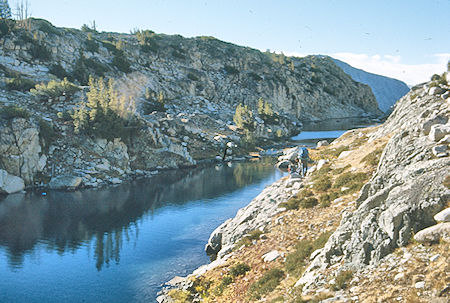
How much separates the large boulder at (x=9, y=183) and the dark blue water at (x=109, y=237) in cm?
186

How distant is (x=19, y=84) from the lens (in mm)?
73375

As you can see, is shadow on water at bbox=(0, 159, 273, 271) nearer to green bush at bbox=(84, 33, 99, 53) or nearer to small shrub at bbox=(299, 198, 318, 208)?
small shrub at bbox=(299, 198, 318, 208)

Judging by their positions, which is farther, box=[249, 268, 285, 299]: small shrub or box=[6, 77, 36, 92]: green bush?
box=[6, 77, 36, 92]: green bush

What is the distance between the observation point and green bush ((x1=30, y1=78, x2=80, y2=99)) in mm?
71688

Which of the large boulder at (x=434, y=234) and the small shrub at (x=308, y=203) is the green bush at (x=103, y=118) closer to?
the small shrub at (x=308, y=203)

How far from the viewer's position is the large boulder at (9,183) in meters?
52.3

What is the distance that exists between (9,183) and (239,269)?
149 feet

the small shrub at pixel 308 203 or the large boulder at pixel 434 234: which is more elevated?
the large boulder at pixel 434 234

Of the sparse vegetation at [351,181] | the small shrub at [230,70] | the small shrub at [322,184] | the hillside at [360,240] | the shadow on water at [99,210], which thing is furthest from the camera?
the small shrub at [230,70]

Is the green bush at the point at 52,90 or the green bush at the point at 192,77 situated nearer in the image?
the green bush at the point at 52,90

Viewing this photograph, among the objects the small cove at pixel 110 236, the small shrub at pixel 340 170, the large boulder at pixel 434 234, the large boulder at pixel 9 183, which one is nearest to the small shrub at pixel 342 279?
the large boulder at pixel 434 234

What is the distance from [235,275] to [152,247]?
50.2ft

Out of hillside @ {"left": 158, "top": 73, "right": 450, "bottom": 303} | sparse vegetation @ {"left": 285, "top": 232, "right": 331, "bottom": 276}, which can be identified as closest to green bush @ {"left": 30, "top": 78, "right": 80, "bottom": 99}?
hillside @ {"left": 158, "top": 73, "right": 450, "bottom": 303}

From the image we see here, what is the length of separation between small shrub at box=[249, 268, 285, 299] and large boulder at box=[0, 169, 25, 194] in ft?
155
